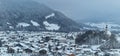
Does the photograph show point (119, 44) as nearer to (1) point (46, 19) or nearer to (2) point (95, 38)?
A: (2) point (95, 38)

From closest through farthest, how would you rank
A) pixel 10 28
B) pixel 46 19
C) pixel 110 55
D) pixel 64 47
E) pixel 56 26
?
pixel 110 55 → pixel 64 47 → pixel 10 28 → pixel 56 26 → pixel 46 19

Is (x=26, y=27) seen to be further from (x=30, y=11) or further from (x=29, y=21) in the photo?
(x=30, y=11)

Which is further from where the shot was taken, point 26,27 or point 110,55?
point 26,27

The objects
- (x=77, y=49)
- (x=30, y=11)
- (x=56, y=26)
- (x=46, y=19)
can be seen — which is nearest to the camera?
(x=77, y=49)

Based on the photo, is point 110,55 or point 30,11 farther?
point 30,11

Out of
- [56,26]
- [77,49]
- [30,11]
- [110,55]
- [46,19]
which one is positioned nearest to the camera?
[110,55]

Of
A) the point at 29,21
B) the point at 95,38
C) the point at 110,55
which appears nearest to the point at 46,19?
the point at 29,21

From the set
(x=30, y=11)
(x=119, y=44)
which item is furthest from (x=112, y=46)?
(x=30, y=11)

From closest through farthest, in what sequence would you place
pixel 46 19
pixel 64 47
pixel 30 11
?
1. pixel 64 47
2. pixel 46 19
3. pixel 30 11
